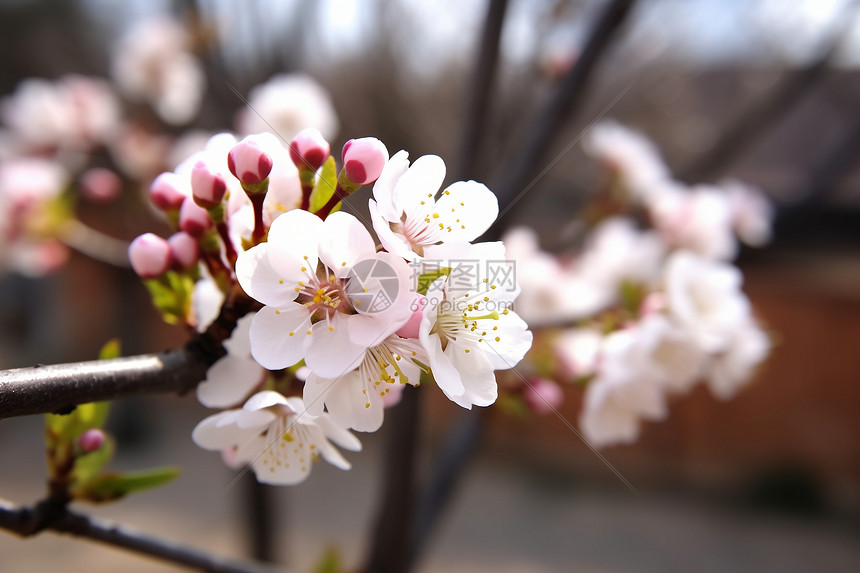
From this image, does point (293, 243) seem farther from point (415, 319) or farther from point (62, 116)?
point (62, 116)

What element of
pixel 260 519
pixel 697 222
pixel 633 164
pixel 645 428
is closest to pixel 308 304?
pixel 697 222

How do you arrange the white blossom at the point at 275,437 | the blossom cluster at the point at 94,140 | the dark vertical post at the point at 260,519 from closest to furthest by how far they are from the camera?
the white blossom at the point at 275,437 → the blossom cluster at the point at 94,140 → the dark vertical post at the point at 260,519

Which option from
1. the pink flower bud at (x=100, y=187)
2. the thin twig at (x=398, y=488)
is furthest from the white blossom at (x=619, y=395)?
the pink flower bud at (x=100, y=187)

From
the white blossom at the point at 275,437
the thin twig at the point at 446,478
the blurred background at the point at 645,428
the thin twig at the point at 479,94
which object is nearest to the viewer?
the white blossom at the point at 275,437

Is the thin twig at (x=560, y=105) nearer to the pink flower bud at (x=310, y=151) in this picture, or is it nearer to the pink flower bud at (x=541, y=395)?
the pink flower bud at (x=541, y=395)

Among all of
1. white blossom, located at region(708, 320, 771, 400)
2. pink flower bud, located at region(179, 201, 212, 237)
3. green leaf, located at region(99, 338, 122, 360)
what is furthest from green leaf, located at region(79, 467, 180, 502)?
white blossom, located at region(708, 320, 771, 400)

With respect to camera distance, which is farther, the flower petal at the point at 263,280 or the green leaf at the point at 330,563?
the green leaf at the point at 330,563

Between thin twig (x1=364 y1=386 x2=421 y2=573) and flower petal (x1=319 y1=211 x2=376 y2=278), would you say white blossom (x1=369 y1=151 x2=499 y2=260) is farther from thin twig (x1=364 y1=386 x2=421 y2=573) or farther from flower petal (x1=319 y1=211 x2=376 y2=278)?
thin twig (x1=364 y1=386 x2=421 y2=573)

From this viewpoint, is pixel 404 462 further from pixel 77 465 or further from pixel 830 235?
pixel 830 235
